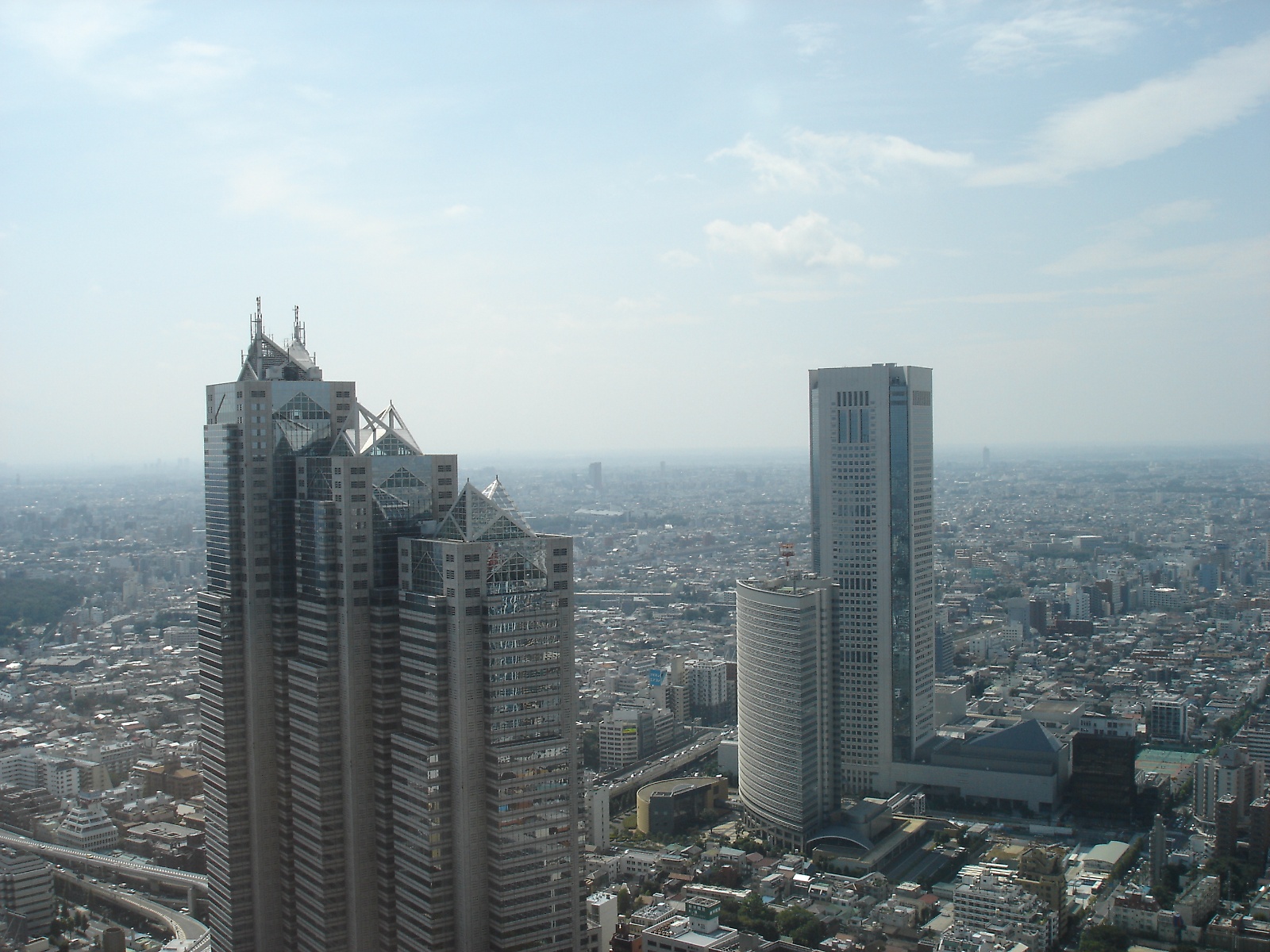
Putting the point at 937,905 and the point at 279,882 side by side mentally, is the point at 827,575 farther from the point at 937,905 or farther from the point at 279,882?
the point at 279,882

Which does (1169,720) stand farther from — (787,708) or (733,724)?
(787,708)

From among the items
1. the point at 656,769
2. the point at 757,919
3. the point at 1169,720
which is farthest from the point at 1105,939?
the point at 1169,720

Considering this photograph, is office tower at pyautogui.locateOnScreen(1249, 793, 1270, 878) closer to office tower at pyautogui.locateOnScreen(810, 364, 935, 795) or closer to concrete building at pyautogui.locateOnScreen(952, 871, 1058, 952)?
concrete building at pyautogui.locateOnScreen(952, 871, 1058, 952)

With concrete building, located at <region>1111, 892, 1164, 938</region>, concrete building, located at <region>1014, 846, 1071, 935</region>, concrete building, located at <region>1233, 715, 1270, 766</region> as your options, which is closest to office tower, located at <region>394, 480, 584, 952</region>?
concrete building, located at <region>1014, 846, 1071, 935</region>

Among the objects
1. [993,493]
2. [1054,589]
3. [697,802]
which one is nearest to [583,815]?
[697,802]

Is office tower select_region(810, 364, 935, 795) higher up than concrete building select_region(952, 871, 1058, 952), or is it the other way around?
office tower select_region(810, 364, 935, 795)

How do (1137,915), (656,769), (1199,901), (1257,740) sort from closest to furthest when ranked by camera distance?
(1137,915)
(1199,901)
(1257,740)
(656,769)
